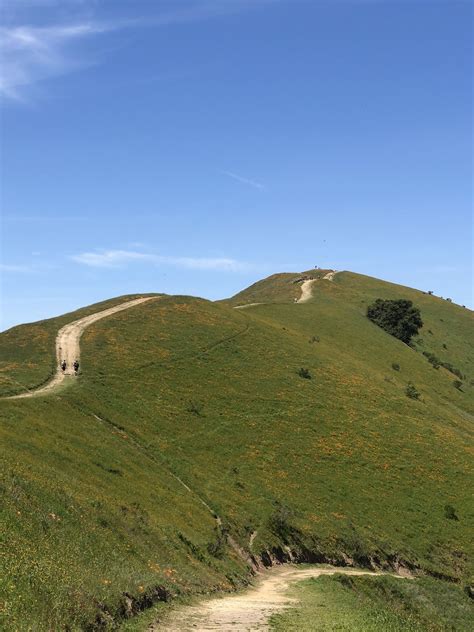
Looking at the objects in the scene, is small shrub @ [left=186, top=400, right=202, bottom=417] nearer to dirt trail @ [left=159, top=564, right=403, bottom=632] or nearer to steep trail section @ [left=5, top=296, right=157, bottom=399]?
steep trail section @ [left=5, top=296, right=157, bottom=399]

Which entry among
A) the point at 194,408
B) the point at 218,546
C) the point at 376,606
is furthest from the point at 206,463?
the point at 376,606

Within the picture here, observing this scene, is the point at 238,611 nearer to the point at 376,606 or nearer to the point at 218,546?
the point at 376,606

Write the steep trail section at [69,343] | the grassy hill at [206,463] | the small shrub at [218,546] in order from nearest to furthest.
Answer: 1. the grassy hill at [206,463]
2. the small shrub at [218,546]
3. the steep trail section at [69,343]

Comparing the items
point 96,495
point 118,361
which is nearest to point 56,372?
point 118,361

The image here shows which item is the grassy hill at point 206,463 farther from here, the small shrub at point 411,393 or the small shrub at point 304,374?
the small shrub at point 411,393

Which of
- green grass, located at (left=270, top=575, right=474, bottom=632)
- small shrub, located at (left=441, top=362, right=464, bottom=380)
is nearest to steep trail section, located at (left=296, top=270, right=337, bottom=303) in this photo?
small shrub, located at (left=441, top=362, right=464, bottom=380)

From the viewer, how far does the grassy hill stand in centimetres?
2714

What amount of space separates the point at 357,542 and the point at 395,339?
86.8 metres

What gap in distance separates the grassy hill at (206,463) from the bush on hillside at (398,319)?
3117 centimetres

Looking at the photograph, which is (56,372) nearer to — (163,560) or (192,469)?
(192,469)

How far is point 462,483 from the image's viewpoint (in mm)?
65312

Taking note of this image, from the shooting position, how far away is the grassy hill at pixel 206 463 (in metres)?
27.1

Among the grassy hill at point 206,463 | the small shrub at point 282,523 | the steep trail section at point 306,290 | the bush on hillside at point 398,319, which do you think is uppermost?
the steep trail section at point 306,290

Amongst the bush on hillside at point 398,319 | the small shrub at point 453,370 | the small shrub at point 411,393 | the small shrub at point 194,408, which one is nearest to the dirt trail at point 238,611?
the small shrub at point 194,408
